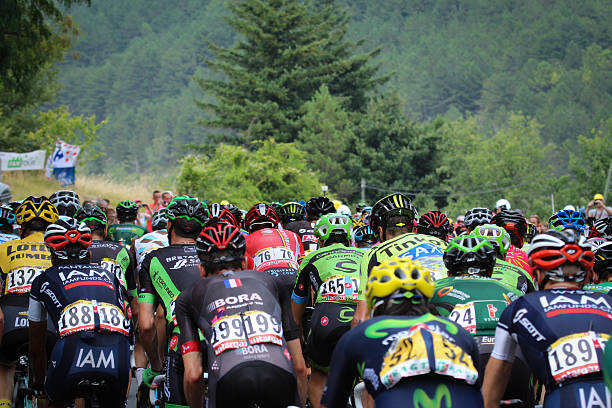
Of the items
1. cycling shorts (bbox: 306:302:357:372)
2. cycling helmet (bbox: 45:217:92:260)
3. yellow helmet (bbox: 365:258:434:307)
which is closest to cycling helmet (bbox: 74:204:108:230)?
cycling helmet (bbox: 45:217:92:260)

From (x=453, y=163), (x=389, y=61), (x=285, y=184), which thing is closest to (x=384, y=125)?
(x=285, y=184)

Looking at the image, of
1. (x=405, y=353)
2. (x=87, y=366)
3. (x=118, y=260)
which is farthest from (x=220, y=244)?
(x=118, y=260)

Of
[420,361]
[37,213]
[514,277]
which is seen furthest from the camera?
[37,213]

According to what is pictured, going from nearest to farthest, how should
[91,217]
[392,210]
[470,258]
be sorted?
[470,258] → [392,210] → [91,217]

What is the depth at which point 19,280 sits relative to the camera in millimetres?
8023

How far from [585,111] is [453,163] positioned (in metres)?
54.7

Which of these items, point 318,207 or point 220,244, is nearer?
point 220,244

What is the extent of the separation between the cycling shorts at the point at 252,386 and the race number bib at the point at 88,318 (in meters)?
1.57

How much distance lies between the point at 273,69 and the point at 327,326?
2346 inches

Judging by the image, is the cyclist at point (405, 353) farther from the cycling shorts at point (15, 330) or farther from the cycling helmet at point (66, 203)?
the cycling helmet at point (66, 203)

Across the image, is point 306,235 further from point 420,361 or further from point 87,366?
point 420,361

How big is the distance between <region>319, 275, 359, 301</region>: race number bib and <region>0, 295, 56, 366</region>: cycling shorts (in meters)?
2.61

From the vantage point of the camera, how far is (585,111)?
14300 cm

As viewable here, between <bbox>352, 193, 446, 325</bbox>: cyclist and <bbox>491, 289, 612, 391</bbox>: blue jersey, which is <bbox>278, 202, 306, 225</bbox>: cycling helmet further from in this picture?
<bbox>491, 289, 612, 391</bbox>: blue jersey
